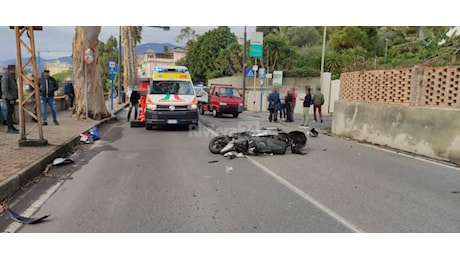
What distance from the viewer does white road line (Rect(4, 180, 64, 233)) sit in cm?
438

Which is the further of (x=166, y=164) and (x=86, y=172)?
(x=166, y=164)

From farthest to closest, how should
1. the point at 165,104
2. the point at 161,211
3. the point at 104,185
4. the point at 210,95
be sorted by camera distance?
the point at 210,95 < the point at 165,104 < the point at 104,185 < the point at 161,211

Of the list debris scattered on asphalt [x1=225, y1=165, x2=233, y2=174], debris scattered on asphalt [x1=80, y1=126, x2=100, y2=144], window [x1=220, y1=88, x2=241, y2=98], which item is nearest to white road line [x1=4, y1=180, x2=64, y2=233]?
debris scattered on asphalt [x1=225, y1=165, x2=233, y2=174]

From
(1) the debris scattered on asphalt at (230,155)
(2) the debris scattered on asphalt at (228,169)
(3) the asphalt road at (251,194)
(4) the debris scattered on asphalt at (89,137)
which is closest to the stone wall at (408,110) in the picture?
(3) the asphalt road at (251,194)

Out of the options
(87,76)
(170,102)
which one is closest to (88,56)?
(87,76)

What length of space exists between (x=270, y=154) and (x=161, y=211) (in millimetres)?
4839

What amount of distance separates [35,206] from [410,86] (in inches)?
371

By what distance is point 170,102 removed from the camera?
1376 centimetres

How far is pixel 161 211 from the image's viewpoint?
16.2 feet

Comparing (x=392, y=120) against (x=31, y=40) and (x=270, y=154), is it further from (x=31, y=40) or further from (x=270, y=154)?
(x=31, y=40)

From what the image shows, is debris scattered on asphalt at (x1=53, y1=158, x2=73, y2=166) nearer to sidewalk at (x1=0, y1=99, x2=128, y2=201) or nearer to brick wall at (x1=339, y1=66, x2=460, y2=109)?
sidewalk at (x1=0, y1=99, x2=128, y2=201)

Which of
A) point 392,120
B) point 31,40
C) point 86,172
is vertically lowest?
point 86,172

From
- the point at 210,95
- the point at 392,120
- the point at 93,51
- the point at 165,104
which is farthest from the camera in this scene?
the point at 210,95

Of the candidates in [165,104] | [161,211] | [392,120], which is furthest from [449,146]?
[165,104]
